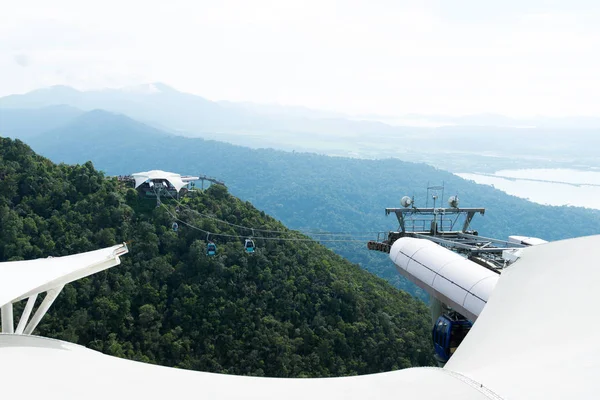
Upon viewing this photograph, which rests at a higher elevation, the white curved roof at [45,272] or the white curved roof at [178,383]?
the white curved roof at [45,272]

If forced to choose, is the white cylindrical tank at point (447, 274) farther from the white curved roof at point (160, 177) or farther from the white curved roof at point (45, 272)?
the white curved roof at point (160, 177)

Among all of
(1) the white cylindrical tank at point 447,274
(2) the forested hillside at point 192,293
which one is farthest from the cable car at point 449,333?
(2) the forested hillside at point 192,293

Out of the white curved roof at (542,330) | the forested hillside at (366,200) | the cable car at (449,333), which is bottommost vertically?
the forested hillside at (366,200)

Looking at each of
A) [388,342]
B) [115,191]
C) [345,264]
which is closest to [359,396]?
[388,342]

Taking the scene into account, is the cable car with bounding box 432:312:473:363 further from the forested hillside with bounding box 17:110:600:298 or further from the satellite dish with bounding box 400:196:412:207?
the forested hillside with bounding box 17:110:600:298

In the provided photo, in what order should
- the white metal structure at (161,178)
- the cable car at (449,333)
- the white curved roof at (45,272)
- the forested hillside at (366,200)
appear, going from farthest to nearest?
the forested hillside at (366,200) < the white metal structure at (161,178) < the cable car at (449,333) < the white curved roof at (45,272)

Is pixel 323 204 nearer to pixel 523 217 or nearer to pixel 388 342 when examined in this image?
pixel 523 217
